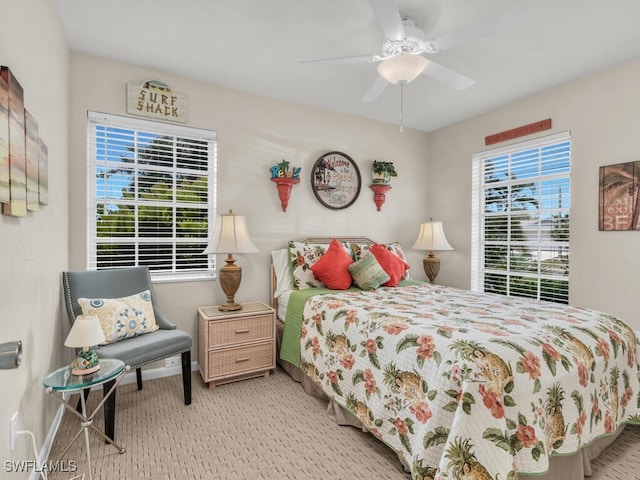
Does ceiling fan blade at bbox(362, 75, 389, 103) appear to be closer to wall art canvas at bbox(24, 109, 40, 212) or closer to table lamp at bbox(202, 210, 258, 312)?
table lamp at bbox(202, 210, 258, 312)

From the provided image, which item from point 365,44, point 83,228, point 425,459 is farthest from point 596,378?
point 83,228

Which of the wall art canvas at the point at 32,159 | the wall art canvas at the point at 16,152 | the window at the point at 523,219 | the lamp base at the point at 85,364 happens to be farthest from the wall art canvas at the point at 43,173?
the window at the point at 523,219

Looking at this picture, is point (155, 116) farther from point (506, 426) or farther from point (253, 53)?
point (506, 426)

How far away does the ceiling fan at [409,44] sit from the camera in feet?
5.43

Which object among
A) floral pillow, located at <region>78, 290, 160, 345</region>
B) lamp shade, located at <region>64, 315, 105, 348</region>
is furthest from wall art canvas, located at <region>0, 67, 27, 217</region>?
floral pillow, located at <region>78, 290, 160, 345</region>

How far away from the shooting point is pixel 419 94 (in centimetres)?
330

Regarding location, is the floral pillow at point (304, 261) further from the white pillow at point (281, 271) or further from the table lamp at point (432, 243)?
the table lamp at point (432, 243)

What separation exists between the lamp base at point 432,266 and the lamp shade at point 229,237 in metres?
2.23

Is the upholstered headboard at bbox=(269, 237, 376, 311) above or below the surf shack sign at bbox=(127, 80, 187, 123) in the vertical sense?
below

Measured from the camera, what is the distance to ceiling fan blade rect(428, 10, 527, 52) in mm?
1604

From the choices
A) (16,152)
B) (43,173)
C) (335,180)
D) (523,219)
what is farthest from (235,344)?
(523,219)

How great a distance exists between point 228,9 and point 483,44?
1804 mm

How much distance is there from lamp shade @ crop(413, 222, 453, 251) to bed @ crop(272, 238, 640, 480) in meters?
1.38

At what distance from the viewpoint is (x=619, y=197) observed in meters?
2.75
